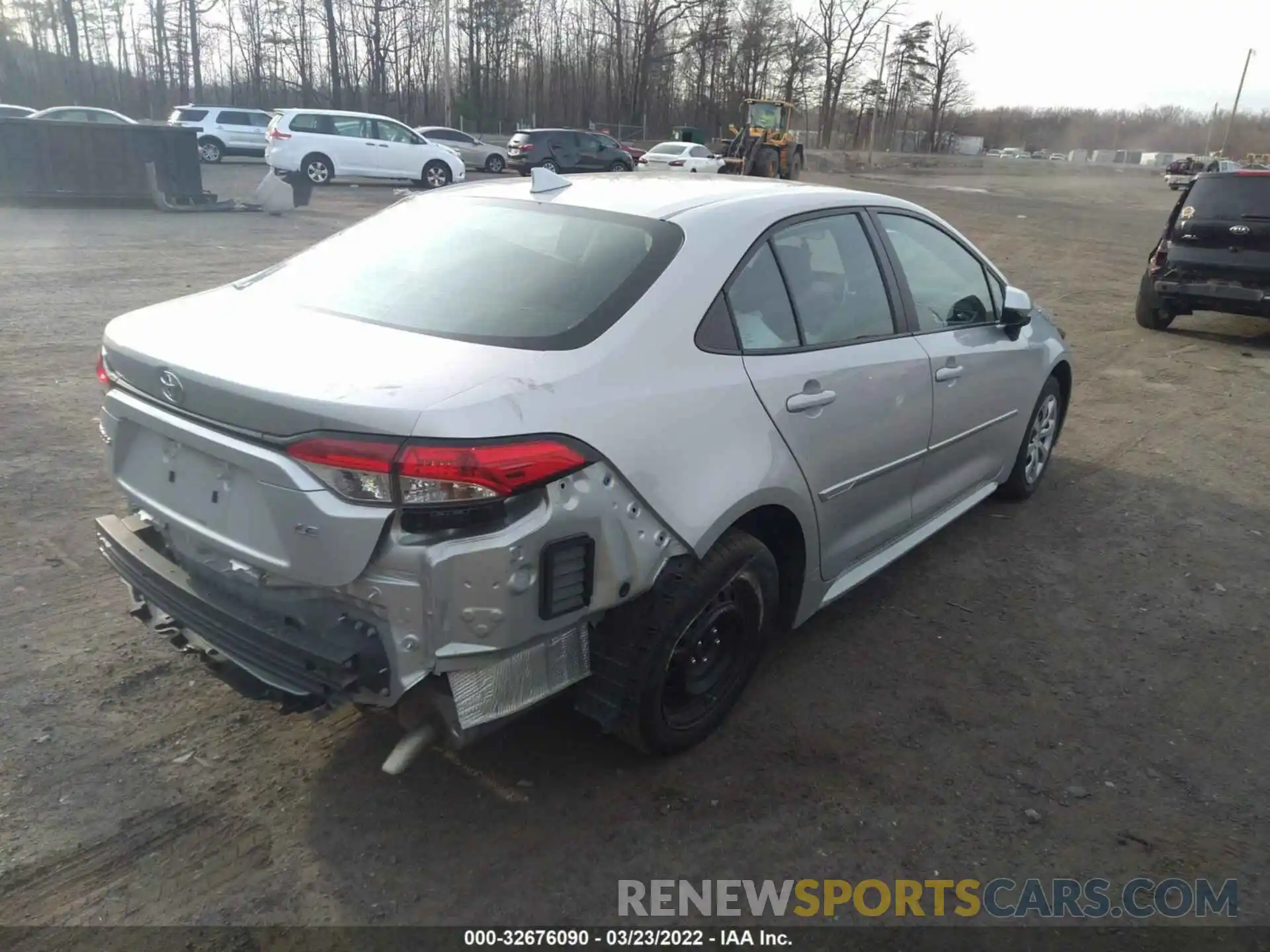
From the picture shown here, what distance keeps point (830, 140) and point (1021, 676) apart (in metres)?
76.2

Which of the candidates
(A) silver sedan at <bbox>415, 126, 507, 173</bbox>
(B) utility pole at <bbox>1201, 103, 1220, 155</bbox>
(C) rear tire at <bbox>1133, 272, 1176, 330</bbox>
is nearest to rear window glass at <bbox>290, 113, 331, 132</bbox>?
(A) silver sedan at <bbox>415, 126, 507, 173</bbox>

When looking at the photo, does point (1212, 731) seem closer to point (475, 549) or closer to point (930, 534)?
point (930, 534)

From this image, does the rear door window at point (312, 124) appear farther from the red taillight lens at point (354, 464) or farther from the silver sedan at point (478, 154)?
the red taillight lens at point (354, 464)

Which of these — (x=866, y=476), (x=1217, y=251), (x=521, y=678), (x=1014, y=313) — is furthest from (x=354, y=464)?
(x=1217, y=251)

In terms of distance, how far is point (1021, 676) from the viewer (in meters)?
3.70

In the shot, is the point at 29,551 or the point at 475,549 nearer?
the point at 475,549

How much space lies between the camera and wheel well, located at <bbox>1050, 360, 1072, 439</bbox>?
17.8 feet

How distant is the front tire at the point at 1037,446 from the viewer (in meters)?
5.23

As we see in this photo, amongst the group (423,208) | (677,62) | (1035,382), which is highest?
(677,62)

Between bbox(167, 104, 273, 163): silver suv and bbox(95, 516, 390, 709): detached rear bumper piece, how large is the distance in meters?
30.1

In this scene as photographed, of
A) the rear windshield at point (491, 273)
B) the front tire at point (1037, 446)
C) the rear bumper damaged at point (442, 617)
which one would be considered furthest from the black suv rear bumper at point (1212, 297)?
the rear bumper damaged at point (442, 617)

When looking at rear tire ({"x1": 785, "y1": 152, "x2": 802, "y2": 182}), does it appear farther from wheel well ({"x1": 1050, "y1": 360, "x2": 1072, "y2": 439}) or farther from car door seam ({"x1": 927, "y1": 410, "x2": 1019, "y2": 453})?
car door seam ({"x1": 927, "y1": 410, "x2": 1019, "y2": 453})

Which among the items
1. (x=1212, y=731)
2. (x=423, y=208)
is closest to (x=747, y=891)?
(x=1212, y=731)

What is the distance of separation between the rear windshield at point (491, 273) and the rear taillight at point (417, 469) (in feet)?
1.45
